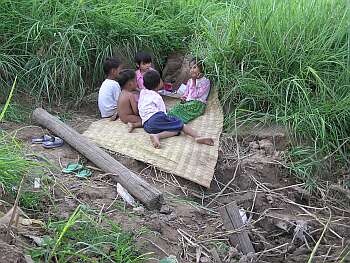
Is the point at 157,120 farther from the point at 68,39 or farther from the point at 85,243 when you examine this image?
the point at 85,243

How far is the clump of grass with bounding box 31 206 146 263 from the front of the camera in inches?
99.1

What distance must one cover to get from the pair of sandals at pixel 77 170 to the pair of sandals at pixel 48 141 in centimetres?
40

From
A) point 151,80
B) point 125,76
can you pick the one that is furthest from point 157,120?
point 125,76

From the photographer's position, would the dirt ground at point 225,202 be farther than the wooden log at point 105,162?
No

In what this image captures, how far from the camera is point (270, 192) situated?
3830 millimetres

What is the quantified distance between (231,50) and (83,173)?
1789 mm

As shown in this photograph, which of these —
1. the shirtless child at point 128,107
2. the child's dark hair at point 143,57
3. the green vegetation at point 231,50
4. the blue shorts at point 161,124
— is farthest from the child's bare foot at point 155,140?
the child's dark hair at point 143,57

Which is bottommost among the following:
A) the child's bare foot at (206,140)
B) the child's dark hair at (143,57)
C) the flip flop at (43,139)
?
the flip flop at (43,139)

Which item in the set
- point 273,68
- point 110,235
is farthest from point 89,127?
point 110,235

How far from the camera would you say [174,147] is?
13.7 feet

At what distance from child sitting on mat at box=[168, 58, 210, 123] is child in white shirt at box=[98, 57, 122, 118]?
53 cm

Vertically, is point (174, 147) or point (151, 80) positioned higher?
point (151, 80)

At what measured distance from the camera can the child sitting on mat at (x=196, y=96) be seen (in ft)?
15.9

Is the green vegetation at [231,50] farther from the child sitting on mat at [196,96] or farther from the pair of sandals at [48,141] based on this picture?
the pair of sandals at [48,141]
